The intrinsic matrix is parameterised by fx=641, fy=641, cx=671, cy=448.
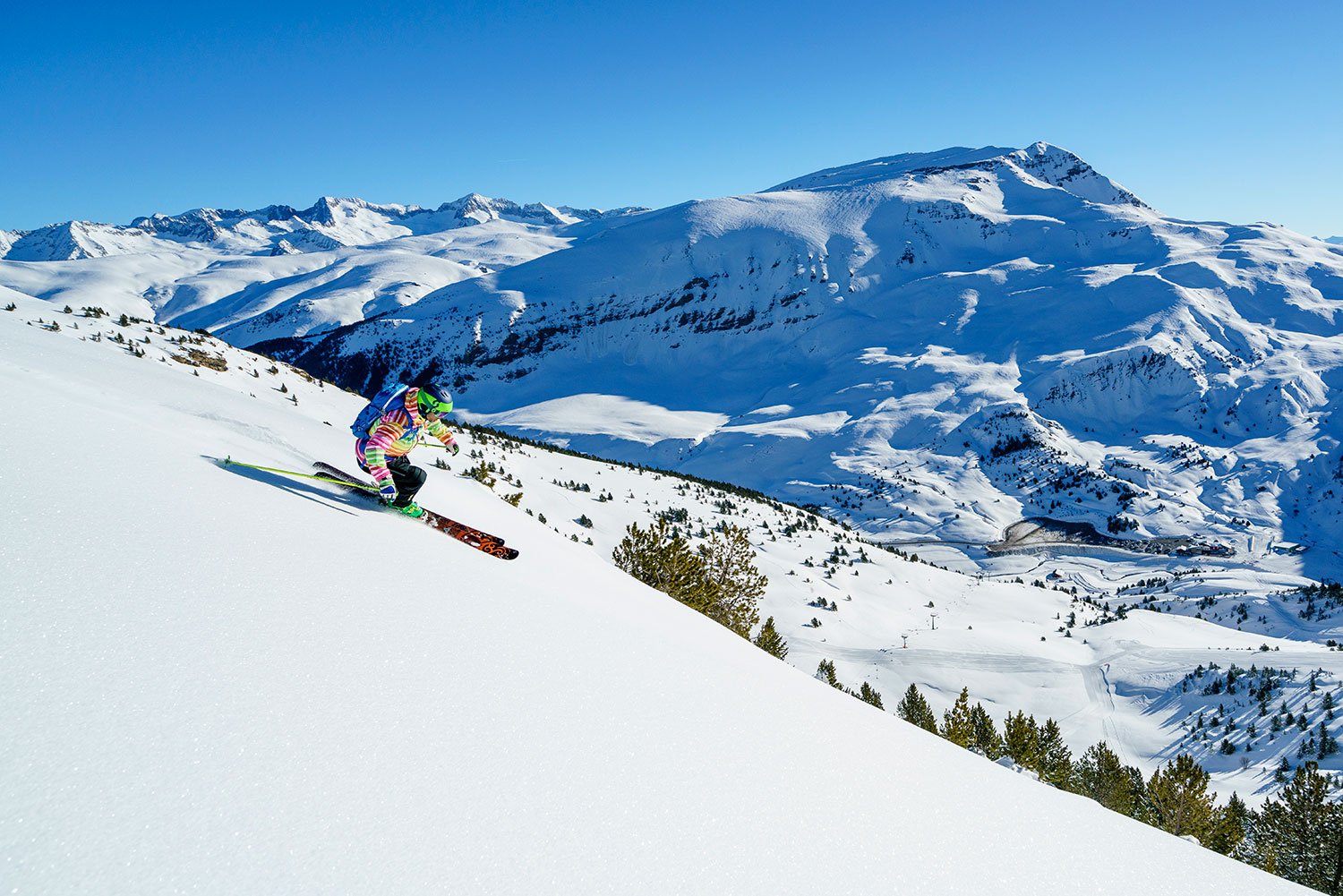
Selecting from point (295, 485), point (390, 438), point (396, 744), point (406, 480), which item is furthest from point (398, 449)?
point (396, 744)

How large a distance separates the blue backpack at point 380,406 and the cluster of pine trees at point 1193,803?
14266 millimetres

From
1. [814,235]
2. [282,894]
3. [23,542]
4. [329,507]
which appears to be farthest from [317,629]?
[814,235]

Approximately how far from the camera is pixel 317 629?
9.93ft

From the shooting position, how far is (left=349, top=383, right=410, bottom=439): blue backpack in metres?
7.45

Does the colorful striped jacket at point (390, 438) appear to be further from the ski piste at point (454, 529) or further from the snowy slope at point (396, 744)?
the snowy slope at point (396, 744)

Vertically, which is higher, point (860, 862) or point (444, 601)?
point (444, 601)

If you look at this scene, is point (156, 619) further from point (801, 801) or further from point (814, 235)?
point (814, 235)

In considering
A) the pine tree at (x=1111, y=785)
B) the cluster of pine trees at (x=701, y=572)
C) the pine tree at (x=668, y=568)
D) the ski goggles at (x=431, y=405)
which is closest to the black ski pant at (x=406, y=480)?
the ski goggles at (x=431, y=405)

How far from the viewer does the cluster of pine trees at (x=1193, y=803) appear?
1568cm

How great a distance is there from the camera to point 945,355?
11919 cm

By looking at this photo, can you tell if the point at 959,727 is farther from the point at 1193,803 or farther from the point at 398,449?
the point at 398,449

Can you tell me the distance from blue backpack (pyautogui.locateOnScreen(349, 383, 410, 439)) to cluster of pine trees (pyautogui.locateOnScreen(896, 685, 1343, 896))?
14266 mm

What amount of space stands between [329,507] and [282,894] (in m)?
4.75

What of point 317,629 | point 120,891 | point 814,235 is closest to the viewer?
point 120,891
